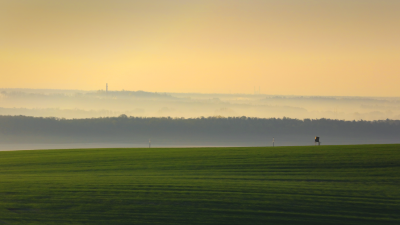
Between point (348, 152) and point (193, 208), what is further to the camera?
point (348, 152)

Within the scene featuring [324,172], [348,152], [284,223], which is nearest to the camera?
[284,223]

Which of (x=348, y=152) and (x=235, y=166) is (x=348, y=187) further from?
(x=348, y=152)

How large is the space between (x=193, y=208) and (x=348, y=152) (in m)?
22.1

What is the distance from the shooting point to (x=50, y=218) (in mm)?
12445

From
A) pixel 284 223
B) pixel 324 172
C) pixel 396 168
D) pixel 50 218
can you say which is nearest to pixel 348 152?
pixel 396 168

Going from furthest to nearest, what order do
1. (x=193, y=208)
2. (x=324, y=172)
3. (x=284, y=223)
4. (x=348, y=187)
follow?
(x=324, y=172) < (x=348, y=187) < (x=193, y=208) < (x=284, y=223)

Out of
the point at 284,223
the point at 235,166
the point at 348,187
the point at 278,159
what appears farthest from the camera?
the point at 278,159

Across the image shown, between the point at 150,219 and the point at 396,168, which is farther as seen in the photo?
the point at 396,168

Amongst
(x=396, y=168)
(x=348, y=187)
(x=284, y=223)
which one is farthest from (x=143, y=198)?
(x=396, y=168)

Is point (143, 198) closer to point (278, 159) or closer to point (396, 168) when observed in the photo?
point (278, 159)

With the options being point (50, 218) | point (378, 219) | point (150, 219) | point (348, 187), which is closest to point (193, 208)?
point (150, 219)

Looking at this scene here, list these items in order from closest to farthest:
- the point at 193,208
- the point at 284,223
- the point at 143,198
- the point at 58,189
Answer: the point at 284,223, the point at 193,208, the point at 143,198, the point at 58,189

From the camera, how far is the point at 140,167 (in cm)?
2709

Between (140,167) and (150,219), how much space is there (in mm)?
15034
